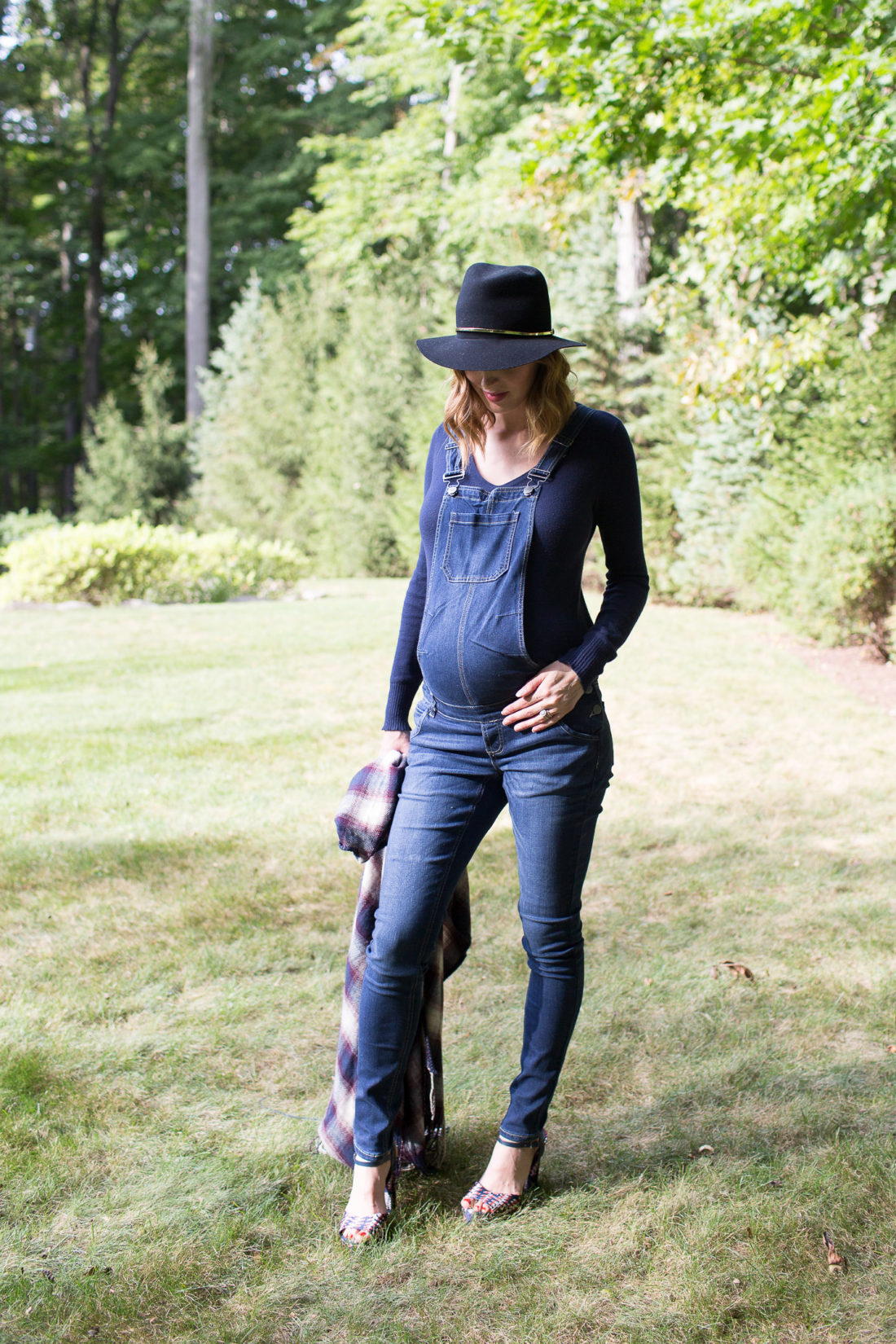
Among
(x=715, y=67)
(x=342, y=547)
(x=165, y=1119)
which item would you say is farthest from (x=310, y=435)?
(x=165, y=1119)

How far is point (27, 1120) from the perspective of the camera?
276 cm

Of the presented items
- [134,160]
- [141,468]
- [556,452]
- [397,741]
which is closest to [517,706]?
[397,741]

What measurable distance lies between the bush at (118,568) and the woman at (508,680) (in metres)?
12.1

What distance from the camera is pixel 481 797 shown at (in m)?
2.32

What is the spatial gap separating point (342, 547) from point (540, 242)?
20.5 feet

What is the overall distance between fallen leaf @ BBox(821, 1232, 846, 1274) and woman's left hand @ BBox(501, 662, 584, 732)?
1280 mm

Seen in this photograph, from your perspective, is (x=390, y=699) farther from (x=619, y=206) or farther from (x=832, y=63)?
(x=619, y=206)

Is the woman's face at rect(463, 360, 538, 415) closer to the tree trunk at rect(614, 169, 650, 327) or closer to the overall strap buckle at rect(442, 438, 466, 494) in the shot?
the overall strap buckle at rect(442, 438, 466, 494)

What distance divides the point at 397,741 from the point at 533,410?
817mm

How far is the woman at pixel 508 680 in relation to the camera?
2.25 metres

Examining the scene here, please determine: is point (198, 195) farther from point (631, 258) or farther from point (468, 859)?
point (468, 859)

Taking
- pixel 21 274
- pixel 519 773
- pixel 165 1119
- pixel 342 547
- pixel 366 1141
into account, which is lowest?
pixel 342 547

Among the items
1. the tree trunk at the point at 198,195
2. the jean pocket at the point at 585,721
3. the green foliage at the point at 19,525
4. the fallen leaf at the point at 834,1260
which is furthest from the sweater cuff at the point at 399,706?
the tree trunk at the point at 198,195

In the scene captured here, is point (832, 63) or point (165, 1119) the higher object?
point (832, 63)
